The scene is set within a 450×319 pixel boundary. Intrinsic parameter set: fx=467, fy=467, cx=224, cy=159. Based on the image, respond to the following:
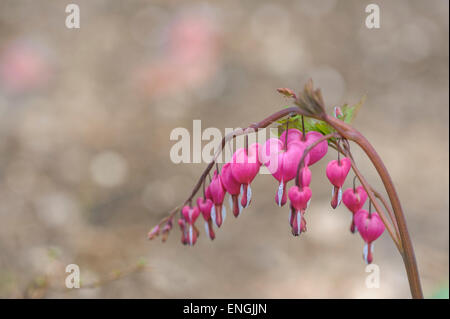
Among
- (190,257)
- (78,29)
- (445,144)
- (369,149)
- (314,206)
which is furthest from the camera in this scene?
(78,29)

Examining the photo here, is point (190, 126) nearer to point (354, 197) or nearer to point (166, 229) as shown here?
point (166, 229)

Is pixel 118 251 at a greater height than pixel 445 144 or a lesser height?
lesser

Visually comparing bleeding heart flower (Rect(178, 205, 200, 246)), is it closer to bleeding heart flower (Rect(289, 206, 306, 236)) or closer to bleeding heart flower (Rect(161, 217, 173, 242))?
bleeding heart flower (Rect(161, 217, 173, 242))

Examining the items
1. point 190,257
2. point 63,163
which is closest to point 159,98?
point 63,163

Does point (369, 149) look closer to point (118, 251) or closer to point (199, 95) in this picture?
point (118, 251)

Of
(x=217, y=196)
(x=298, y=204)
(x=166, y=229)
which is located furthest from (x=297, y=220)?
(x=166, y=229)

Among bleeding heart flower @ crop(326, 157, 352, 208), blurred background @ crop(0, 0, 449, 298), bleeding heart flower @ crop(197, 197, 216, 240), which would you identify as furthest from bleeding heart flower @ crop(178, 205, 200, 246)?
blurred background @ crop(0, 0, 449, 298)
